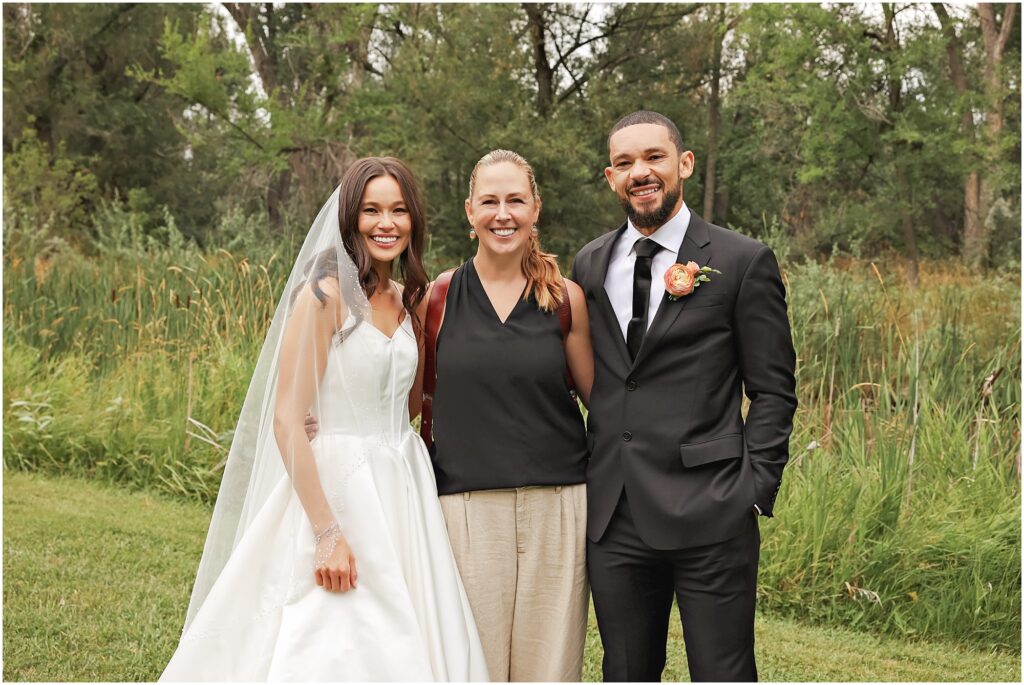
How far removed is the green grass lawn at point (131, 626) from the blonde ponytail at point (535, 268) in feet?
8.13

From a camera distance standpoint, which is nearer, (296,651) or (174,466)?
(296,651)

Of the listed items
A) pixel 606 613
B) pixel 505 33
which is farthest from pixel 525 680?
pixel 505 33

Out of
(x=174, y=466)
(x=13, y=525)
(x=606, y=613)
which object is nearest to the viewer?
(x=606, y=613)

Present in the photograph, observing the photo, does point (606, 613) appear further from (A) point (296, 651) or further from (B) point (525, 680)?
(A) point (296, 651)

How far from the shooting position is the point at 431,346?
12.1ft

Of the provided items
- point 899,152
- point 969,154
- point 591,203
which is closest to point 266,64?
point 591,203

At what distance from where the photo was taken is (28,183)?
2197 centimetres

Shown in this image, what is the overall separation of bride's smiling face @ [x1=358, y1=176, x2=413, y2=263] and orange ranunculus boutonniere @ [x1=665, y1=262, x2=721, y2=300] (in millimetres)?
925

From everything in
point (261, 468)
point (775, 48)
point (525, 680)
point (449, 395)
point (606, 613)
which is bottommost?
point (525, 680)

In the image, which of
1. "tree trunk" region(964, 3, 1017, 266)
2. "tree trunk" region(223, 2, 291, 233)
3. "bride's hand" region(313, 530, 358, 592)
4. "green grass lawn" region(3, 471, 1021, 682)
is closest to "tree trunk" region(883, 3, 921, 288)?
"tree trunk" region(964, 3, 1017, 266)

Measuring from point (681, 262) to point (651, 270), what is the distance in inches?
4.3

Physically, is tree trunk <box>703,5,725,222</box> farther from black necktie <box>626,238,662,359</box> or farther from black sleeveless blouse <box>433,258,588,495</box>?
black sleeveless blouse <box>433,258,588,495</box>

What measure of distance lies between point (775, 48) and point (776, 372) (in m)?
15.9

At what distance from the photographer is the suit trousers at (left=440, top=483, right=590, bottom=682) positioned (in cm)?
350
